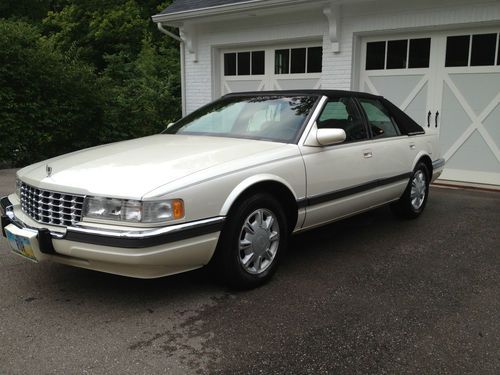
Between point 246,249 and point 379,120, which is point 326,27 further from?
point 246,249

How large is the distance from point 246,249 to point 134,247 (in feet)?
2.98

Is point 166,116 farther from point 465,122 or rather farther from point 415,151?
point 415,151

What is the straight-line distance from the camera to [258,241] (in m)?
3.75

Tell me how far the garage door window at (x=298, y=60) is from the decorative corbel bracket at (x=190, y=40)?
2.00 meters

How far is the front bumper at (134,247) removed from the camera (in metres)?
3.12

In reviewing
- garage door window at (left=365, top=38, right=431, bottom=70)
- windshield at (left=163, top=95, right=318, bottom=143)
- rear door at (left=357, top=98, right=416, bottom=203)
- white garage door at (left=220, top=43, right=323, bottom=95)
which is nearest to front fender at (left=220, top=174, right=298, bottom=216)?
→ windshield at (left=163, top=95, right=318, bottom=143)

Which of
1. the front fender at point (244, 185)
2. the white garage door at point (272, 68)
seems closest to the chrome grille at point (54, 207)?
the front fender at point (244, 185)

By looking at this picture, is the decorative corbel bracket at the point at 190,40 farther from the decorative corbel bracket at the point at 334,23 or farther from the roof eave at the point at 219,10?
the decorative corbel bracket at the point at 334,23

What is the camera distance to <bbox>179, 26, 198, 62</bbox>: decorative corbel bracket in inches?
433

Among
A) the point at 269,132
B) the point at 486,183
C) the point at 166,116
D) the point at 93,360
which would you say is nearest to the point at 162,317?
the point at 93,360

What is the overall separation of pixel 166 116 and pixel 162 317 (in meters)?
12.0

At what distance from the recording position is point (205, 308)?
3471mm

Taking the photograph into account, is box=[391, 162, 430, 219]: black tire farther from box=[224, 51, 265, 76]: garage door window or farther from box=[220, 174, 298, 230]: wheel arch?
box=[224, 51, 265, 76]: garage door window

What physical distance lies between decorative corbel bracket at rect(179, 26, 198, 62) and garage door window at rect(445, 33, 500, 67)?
209 inches
